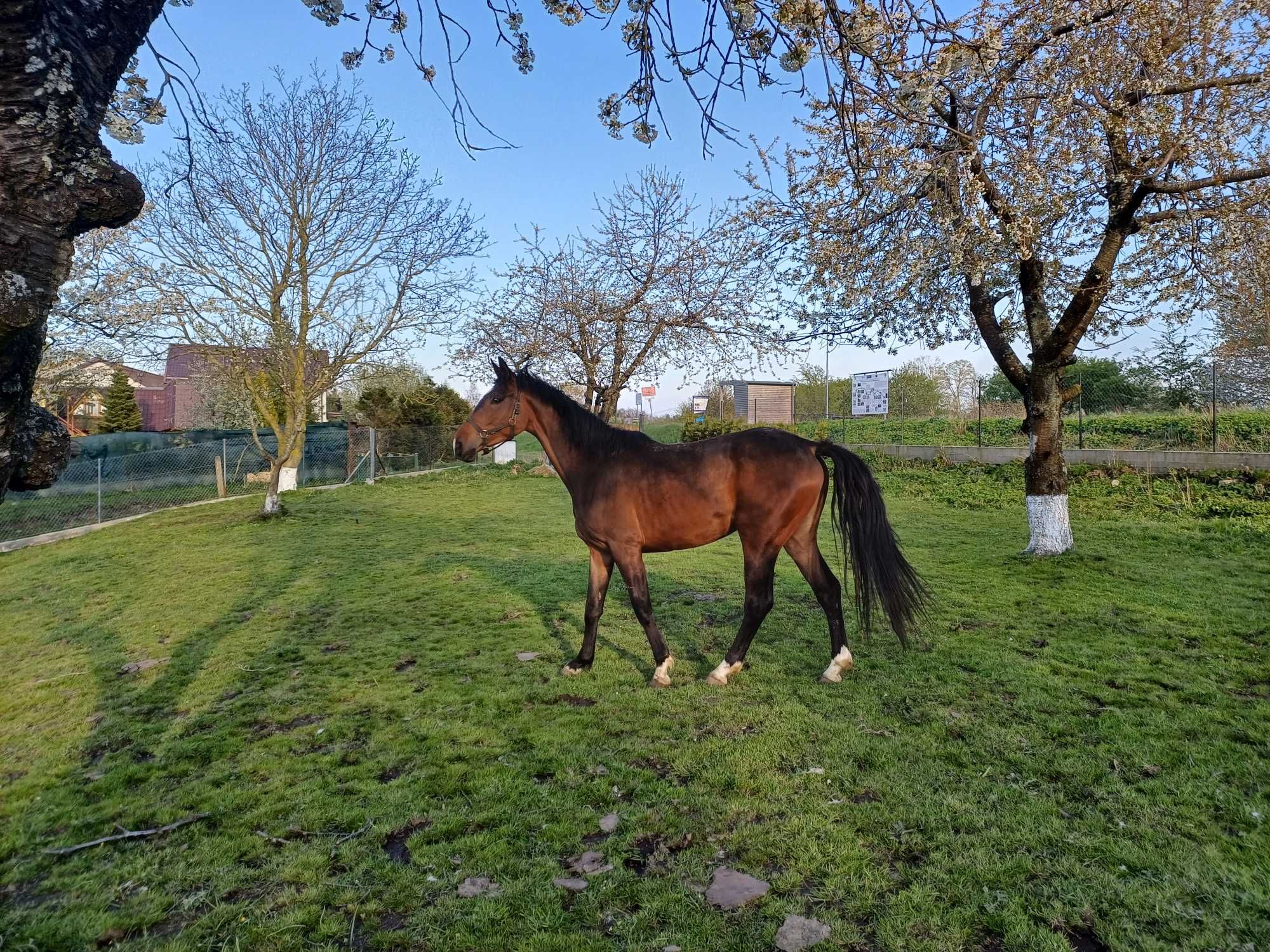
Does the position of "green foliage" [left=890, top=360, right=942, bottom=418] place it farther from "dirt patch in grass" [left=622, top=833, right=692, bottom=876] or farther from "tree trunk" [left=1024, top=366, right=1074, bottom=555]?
"dirt patch in grass" [left=622, top=833, right=692, bottom=876]

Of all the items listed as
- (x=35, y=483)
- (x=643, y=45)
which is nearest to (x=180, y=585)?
(x=35, y=483)

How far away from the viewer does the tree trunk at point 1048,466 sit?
7.46 metres

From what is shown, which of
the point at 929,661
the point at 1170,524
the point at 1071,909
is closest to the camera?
the point at 1071,909

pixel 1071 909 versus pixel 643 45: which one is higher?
pixel 643 45

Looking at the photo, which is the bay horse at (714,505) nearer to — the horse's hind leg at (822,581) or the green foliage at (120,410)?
the horse's hind leg at (822,581)

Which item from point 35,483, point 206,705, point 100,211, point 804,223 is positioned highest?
point 804,223

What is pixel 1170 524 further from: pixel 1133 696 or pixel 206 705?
pixel 206 705

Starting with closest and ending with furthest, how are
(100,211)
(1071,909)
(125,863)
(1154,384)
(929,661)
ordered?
(100,211) < (1071,909) < (125,863) < (929,661) < (1154,384)

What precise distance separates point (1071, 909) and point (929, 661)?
2468 mm

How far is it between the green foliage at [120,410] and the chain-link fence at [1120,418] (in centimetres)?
2663

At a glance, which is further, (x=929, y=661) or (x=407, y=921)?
(x=929, y=661)

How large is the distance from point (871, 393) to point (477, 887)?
18011 mm

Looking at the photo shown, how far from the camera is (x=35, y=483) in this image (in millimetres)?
1636

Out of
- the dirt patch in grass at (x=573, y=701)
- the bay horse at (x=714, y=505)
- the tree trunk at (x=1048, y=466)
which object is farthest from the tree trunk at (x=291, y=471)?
the tree trunk at (x=1048, y=466)
